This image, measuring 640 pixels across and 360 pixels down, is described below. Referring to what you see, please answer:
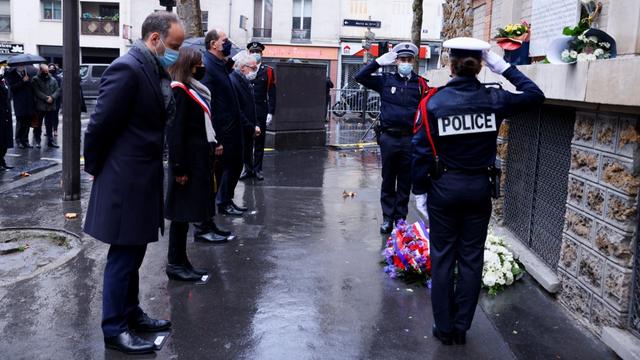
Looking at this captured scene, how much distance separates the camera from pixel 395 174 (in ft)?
25.2

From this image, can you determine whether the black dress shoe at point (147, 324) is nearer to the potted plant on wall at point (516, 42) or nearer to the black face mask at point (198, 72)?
the black face mask at point (198, 72)

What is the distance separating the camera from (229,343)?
442cm

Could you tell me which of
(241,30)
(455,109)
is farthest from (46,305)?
(241,30)

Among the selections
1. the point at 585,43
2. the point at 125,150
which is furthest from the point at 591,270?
the point at 125,150

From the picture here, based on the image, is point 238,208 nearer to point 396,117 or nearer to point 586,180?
point 396,117

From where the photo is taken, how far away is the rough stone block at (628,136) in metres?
4.22

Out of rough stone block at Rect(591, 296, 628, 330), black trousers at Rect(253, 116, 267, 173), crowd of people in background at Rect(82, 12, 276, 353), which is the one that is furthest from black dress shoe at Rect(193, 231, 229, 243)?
black trousers at Rect(253, 116, 267, 173)

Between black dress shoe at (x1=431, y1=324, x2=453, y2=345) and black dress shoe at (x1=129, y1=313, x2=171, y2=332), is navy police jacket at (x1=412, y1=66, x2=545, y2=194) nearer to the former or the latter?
black dress shoe at (x1=431, y1=324, x2=453, y2=345)

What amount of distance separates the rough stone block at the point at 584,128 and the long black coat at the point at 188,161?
2.97 metres

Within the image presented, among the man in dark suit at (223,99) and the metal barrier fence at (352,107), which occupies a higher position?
the man in dark suit at (223,99)

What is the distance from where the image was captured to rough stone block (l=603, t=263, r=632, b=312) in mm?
4305

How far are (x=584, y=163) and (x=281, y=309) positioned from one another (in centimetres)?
253

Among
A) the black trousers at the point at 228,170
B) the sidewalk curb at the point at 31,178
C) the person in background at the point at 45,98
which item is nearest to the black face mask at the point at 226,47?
the black trousers at the point at 228,170

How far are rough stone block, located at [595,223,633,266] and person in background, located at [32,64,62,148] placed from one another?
1316 cm
